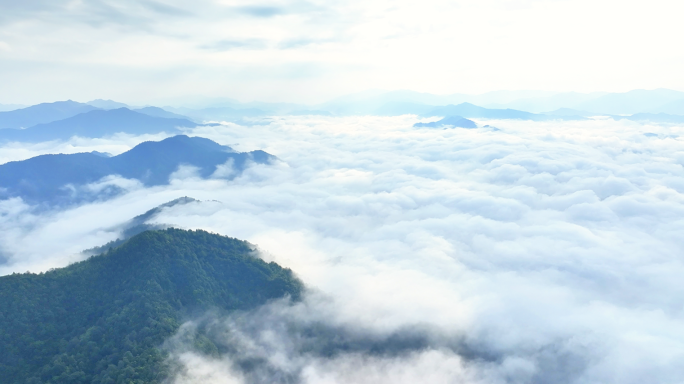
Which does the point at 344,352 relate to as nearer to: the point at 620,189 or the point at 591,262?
the point at 591,262

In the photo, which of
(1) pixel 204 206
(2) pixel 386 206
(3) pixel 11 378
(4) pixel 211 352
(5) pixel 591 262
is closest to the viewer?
(3) pixel 11 378

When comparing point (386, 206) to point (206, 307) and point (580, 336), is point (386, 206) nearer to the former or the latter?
point (580, 336)

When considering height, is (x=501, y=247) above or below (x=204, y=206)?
below

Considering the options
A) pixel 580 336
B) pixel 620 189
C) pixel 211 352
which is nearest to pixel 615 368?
pixel 580 336

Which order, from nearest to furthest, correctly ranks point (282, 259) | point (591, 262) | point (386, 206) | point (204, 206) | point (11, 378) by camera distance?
point (11, 378) < point (282, 259) < point (591, 262) < point (204, 206) < point (386, 206)

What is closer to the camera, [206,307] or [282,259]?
[206,307]

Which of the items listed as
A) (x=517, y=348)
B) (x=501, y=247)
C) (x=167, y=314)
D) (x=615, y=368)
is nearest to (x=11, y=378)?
(x=167, y=314)

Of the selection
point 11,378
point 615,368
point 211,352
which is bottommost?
point 615,368
